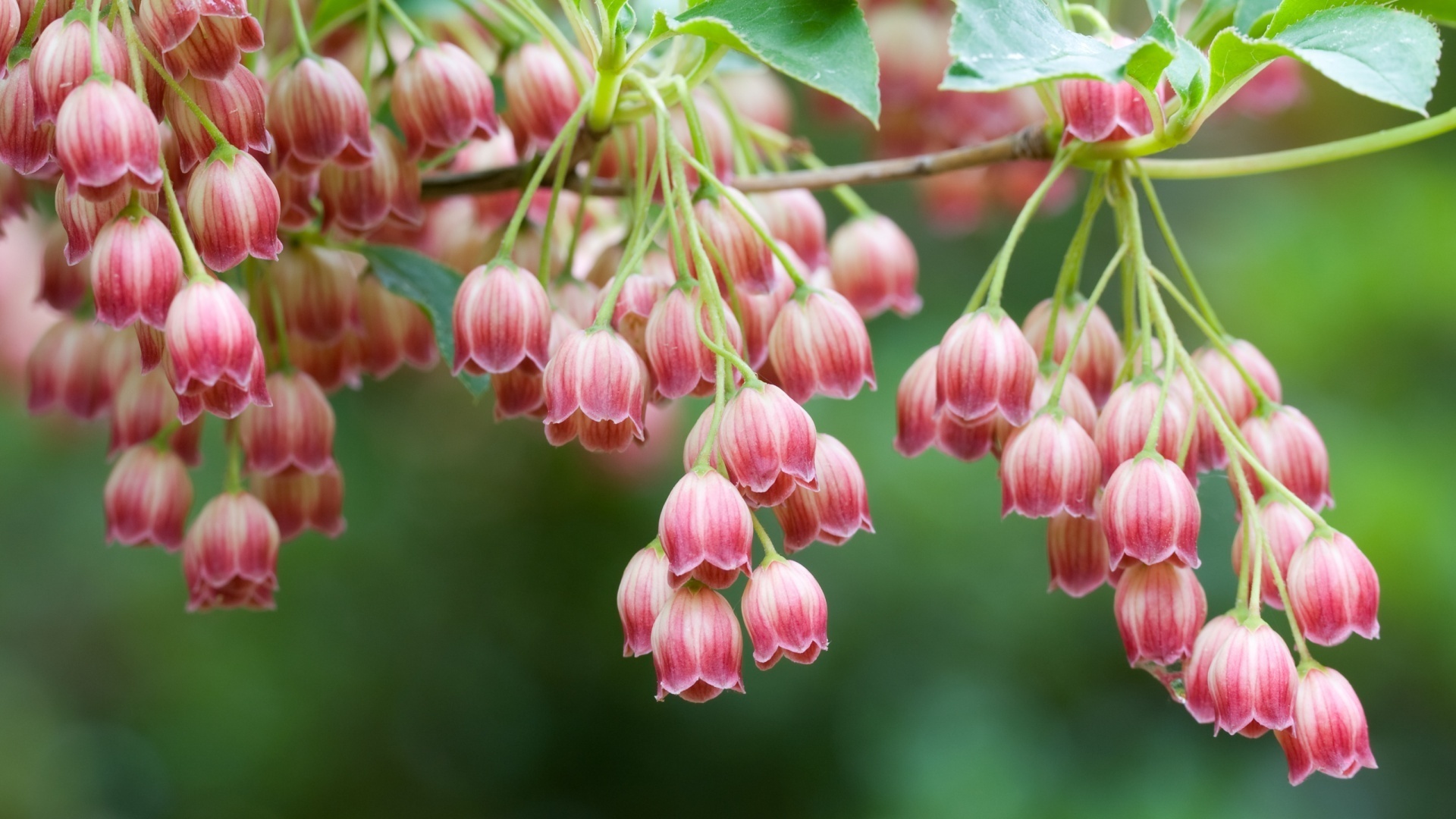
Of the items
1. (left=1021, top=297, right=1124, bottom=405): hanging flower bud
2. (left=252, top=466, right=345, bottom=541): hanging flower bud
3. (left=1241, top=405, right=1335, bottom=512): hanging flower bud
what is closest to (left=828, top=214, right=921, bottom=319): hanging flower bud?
(left=1021, top=297, right=1124, bottom=405): hanging flower bud

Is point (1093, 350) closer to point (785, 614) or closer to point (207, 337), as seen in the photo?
point (785, 614)

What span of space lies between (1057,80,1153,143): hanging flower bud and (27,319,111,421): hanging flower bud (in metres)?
0.75

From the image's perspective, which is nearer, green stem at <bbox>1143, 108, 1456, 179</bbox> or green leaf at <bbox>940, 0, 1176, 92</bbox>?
green leaf at <bbox>940, 0, 1176, 92</bbox>

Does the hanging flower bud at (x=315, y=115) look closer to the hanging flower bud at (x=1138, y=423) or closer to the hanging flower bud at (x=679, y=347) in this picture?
the hanging flower bud at (x=679, y=347)

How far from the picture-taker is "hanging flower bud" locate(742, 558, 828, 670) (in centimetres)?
73

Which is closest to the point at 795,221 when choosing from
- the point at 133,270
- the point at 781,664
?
the point at 133,270

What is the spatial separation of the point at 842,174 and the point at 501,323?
1.05 feet

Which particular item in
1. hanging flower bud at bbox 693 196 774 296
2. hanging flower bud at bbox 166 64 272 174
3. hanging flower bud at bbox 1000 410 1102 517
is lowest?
hanging flower bud at bbox 1000 410 1102 517

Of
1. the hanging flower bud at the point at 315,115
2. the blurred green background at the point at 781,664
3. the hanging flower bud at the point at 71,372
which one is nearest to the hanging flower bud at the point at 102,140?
the hanging flower bud at the point at 315,115

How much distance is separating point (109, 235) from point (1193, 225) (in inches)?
146

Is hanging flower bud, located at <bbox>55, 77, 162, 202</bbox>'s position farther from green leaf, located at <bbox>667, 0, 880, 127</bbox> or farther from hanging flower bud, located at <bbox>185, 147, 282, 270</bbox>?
green leaf, located at <bbox>667, 0, 880, 127</bbox>

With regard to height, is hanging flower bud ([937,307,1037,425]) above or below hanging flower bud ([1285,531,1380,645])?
above

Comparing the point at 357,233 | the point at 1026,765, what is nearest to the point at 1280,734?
the point at 357,233

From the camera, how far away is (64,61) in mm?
664
